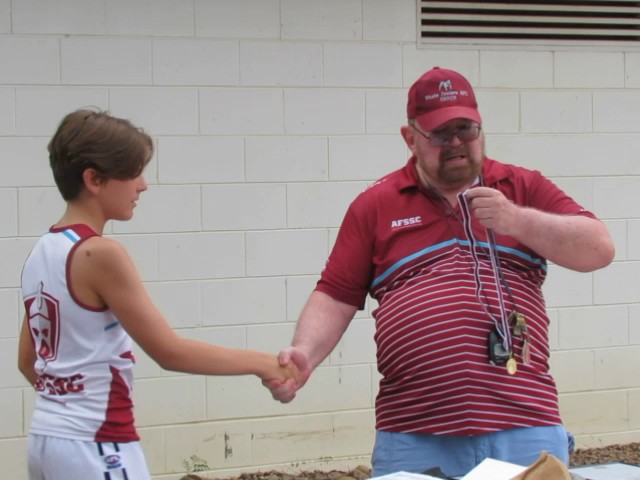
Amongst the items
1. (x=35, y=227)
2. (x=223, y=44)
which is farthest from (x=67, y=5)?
(x=35, y=227)

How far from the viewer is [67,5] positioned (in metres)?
5.26

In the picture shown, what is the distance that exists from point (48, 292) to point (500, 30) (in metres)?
3.91

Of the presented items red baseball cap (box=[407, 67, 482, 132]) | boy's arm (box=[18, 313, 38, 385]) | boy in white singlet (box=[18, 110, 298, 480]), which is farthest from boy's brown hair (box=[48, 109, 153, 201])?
red baseball cap (box=[407, 67, 482, 132])

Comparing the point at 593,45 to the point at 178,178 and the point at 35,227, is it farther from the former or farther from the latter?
the point at 35,227

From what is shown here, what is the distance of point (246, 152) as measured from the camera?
5504 millimetres

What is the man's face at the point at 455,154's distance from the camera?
10.2 ft

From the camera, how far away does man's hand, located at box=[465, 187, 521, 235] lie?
2861mm

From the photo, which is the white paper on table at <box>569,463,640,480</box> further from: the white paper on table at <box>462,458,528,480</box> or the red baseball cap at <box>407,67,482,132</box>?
the red baseball cap at <box>407,67,482,132</box>

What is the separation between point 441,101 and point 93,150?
1.09 m

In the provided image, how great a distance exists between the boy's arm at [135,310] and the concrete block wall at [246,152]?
2.65 m

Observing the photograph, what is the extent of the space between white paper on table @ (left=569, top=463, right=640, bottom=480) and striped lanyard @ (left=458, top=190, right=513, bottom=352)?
40cm

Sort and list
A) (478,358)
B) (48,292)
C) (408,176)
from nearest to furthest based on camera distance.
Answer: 1. (48,292)
2. (478,358)
3. (408,176)

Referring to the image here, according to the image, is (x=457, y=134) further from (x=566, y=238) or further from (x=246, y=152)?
(x=246, y=152)

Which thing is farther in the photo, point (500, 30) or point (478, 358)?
point (500, 30)
